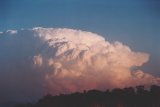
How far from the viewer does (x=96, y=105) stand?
66812mm

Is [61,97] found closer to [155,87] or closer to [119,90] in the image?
[119,90]

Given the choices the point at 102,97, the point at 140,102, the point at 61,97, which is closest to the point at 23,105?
the point at 61,97

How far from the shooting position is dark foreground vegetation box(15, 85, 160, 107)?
64.0 meters

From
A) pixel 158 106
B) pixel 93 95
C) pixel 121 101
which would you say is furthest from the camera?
pixel 93 95

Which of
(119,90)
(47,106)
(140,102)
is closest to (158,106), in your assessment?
(140,102)

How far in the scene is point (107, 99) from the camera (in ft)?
228

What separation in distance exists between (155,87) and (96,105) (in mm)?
8983

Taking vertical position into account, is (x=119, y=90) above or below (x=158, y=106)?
above

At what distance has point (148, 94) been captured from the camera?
6431cm

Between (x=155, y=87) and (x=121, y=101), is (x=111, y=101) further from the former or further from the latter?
(x=155, y=87)

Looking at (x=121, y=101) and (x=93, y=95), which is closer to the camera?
(x=121, y=101)

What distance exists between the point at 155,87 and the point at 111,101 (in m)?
7.55

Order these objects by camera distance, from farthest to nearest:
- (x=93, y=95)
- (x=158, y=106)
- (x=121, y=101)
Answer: (x=93, y=95) → (x=121, y=101) → (x=158, y=106)

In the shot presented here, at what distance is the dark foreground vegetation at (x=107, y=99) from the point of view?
64.0m
